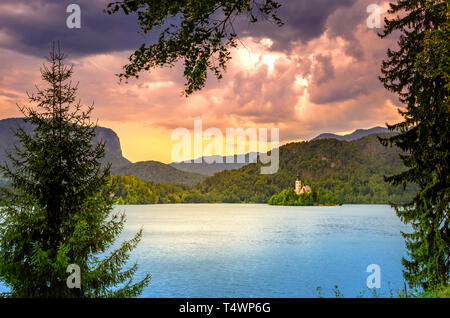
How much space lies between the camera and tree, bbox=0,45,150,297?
11.0 meters

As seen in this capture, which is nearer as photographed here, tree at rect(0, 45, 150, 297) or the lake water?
tree at rect(0, 45, 150, 297)

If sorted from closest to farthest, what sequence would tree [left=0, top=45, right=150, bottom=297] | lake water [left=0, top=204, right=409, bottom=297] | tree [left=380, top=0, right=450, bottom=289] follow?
tree [left=0, top=45, right=150, bottom=297]
tree [left=380, top=0, right=450, bottom=289]
lake water [left=0, top=204, right=409, bottom=297]

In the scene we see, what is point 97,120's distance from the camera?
12.7 m

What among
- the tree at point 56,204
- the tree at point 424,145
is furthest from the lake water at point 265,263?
the tree at point 56,204

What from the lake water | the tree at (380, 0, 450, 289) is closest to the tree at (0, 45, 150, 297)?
the tree at (380, 0, 450, 289)

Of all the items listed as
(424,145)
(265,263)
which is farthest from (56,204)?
(265,263)

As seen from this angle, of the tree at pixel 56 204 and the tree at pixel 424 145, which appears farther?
the tree at pixel 424 145

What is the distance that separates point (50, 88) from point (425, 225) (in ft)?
56.8

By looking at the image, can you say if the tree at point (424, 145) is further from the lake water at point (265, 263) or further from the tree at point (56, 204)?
the tree at point (56, 204)

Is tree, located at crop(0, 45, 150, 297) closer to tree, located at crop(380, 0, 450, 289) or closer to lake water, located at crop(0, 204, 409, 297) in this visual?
tree, located at crop(380, 0, 450, 289)

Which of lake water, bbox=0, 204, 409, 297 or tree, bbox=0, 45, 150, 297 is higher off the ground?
tree, bbox=0, 45, 150, 297

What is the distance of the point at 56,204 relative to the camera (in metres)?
A: 11.7

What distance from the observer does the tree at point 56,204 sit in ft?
36.1
